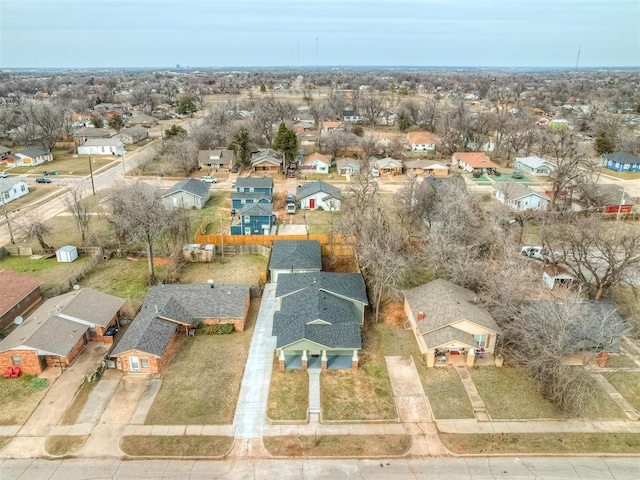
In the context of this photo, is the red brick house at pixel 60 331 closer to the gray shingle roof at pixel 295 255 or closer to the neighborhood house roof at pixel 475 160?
the gray shingle roof at pixel 295 255

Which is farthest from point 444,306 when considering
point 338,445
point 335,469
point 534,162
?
point 534,162

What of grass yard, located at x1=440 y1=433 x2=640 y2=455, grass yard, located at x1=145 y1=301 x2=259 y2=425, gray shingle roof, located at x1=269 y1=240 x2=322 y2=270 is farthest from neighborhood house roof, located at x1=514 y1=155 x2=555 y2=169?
grass yard, located at x1=145 y1=301 x2=259 y2=425

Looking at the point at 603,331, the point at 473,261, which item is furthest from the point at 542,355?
the point at 473,261

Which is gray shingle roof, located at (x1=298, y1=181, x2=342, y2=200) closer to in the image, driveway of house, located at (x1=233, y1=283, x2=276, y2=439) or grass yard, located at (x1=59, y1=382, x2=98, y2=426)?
driveway of house, located at (x1=233, y1=283, x2=276, y2=439)

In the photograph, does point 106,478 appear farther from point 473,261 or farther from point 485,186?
point 485,186

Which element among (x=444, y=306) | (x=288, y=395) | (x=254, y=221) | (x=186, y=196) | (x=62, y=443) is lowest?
(x=62, y=443)

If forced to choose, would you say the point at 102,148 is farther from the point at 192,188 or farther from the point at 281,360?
the point at 281,360
